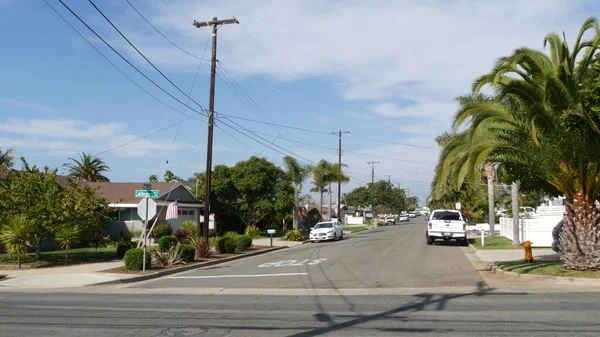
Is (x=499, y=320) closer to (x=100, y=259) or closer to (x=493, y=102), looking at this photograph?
(x=493, y=102)

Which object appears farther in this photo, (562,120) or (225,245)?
(225,245)

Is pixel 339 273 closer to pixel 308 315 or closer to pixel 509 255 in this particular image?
pixel 308 315

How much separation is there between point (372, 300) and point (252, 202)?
3293 centimetres

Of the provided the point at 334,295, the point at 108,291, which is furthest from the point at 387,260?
the point at 108,291

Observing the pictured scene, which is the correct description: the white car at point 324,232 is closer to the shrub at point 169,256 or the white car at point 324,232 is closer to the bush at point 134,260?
the shrub at point 169,256

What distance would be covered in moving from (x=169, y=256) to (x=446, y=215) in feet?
56.8

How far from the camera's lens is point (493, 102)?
16.5m

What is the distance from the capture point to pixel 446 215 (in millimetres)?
32406

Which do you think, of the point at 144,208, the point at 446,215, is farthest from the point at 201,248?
the point at 446,215

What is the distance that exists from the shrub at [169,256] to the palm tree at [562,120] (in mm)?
11855

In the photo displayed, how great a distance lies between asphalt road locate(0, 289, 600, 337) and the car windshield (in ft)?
64.7

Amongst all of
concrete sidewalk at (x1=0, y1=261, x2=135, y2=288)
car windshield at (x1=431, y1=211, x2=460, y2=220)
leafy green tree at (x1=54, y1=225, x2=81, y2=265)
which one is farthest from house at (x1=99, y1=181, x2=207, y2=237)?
car windshield at (x1=431, y1=211, x2=460, y2=220)

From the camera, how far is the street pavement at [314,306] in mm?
8711

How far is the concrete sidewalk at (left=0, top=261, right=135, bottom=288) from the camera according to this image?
54.7ft
